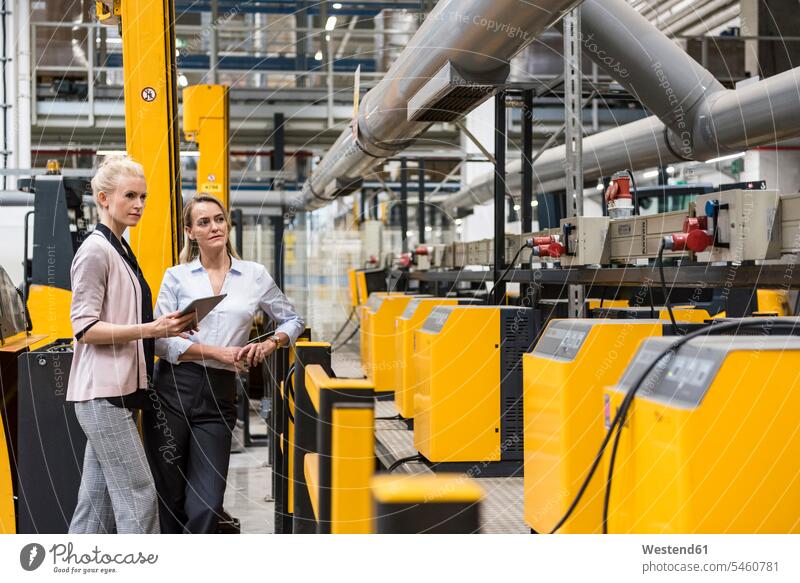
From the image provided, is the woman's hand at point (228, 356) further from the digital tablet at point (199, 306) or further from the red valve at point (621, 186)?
the red valve at point (621, 186)

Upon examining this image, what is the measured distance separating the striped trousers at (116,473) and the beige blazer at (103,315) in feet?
0.20

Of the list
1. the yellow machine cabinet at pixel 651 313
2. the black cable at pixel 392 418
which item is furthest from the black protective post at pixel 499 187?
the black cable at pixel 392 418

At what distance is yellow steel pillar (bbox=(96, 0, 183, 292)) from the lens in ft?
11.2

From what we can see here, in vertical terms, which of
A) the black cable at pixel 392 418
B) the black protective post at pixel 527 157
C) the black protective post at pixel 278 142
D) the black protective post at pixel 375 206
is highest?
the black protective post at pixel 278 142

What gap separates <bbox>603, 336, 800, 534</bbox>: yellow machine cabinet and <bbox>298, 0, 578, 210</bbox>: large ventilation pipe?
1.17 metres

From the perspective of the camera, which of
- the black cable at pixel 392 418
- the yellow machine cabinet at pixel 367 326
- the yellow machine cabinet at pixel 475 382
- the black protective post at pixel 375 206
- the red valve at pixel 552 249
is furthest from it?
the black protective post at pixel 375 206

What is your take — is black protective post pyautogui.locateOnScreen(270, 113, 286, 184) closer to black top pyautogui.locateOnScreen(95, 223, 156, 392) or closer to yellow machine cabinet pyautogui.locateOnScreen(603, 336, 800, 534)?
black top pyautogui.locateOnScreen(95, 223, 156, 392)

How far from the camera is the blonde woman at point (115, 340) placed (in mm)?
2473

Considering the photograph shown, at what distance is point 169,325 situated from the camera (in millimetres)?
2457

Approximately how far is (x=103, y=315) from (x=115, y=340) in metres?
0.11
